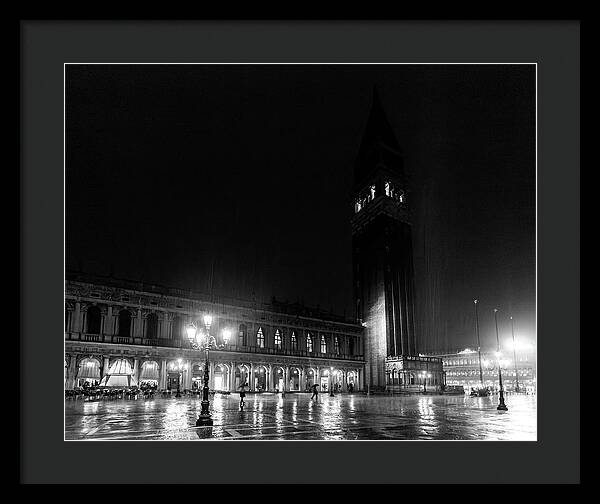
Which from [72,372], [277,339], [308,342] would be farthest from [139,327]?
[308,342]

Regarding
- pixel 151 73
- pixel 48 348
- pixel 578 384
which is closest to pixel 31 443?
pixel 48 348

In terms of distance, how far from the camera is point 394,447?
451 inches

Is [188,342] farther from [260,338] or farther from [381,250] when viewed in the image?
[381,250]

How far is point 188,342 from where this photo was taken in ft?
151

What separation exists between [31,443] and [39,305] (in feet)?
9.72

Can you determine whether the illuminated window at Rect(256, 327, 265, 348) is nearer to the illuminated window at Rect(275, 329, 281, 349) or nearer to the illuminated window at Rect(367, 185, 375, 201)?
the illuminated window at Rect(275, 329, 281, 349)

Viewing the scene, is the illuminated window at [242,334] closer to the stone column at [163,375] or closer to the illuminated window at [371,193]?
the stone column at [163,375]

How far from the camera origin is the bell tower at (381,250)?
206ft

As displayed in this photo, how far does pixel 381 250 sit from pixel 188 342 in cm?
3034

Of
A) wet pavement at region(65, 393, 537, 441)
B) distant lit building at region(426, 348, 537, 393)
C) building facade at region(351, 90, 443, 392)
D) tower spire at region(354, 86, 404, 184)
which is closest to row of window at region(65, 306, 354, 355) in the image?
building facade at region(351, 90, 443, 392)

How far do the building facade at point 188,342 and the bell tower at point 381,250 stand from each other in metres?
4.57

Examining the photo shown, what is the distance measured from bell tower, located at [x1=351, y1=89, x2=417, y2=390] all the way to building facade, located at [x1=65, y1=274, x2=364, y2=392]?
457 centimetres
